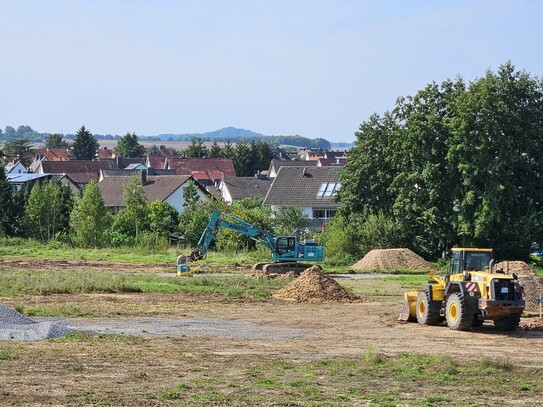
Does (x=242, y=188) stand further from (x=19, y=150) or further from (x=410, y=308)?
(x=19, y=150)

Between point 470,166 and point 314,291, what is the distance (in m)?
21.3

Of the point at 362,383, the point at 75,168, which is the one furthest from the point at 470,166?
the point at 75,168

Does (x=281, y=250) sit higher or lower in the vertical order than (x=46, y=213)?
lower

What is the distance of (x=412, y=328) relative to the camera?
31328mm

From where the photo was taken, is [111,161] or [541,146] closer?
[541,146]

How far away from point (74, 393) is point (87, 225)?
5508 centimetres

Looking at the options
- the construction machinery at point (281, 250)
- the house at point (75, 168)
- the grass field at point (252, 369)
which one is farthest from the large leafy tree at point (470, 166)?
the house at point (75, 168)

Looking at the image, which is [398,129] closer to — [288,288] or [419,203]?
[419,203]

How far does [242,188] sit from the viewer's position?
369 ft

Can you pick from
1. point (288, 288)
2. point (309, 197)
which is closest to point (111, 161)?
point (309, 197)

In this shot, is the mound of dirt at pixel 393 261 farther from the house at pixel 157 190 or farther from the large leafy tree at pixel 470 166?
the house at pixel 157 190

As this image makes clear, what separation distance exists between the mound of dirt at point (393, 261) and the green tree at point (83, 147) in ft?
432

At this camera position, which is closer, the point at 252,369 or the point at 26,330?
the point at 252,369

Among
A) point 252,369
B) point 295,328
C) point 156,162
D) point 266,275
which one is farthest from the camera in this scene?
point 156,162
